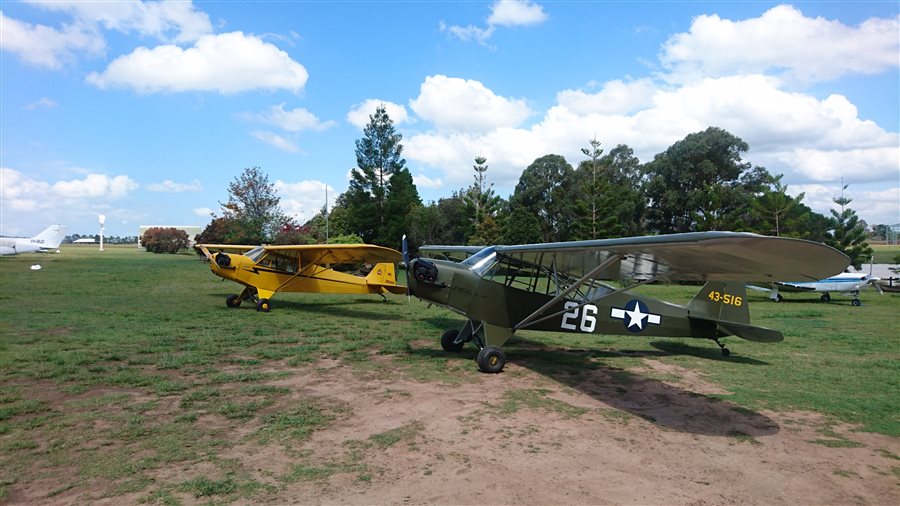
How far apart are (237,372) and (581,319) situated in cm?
586

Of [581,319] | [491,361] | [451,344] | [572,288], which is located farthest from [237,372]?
[581,319]

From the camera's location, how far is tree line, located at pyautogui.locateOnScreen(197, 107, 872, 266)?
34.0 metres

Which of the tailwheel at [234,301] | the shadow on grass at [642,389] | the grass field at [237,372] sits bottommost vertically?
the shadow on grass at [642,389]

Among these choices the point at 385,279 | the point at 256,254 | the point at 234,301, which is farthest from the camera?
the point at 385,279

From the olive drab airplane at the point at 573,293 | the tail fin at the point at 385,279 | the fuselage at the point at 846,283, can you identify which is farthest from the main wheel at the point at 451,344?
the fuselage at the point at 846,283

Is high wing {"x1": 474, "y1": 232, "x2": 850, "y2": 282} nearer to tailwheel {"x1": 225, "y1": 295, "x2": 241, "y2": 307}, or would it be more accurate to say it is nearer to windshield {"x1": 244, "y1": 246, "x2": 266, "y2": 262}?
windshield {"x1": 244, "y1": 246, "x2": 266, "y2": 262}

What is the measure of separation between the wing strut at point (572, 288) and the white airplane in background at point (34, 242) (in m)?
47.0

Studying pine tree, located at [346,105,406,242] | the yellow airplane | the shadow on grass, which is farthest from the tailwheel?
pine tree, located at [346,105,406,242]

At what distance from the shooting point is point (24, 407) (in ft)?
18.0

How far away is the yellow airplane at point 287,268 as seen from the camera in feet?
47.3

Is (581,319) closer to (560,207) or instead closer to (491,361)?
(491,361)

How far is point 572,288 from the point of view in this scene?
293 inches

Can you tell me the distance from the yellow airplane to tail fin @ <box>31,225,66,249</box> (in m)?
40.3

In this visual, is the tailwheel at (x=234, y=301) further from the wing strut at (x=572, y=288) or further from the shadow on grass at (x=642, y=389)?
the wing strut at (x=572, y=288)
